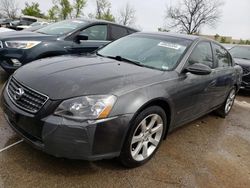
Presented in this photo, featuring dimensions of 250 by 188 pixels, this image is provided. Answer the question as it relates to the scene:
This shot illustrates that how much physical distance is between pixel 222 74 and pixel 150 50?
1.47 m

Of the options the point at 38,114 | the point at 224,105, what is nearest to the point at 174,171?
the point at 38,114

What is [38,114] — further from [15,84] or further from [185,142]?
[185,142]

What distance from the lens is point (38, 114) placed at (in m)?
2.18

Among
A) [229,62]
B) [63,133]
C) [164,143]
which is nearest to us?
[63,133]

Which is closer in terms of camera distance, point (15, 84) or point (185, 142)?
point (15, 84)

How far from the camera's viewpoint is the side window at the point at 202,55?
3436 mm

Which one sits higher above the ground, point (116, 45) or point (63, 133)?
point (116, 45)

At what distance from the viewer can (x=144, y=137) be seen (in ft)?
8.98

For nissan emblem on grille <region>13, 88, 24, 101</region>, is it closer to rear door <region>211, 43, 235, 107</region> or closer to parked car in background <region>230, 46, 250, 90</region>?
rear door <region>211, 43, 235, 107</region>

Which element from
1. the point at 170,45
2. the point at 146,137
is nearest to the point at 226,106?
the point at 170,45

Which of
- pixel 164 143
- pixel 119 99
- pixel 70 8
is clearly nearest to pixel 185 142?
pixel 164 143

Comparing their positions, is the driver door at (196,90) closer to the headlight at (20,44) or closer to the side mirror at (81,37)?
the side mirror at (81,37)

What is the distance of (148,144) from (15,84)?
64.1 inches

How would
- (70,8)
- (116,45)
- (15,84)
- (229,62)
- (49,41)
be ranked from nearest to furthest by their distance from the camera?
(15,84)
(116,45)
(229,62)
(49,41)
(70,8)
